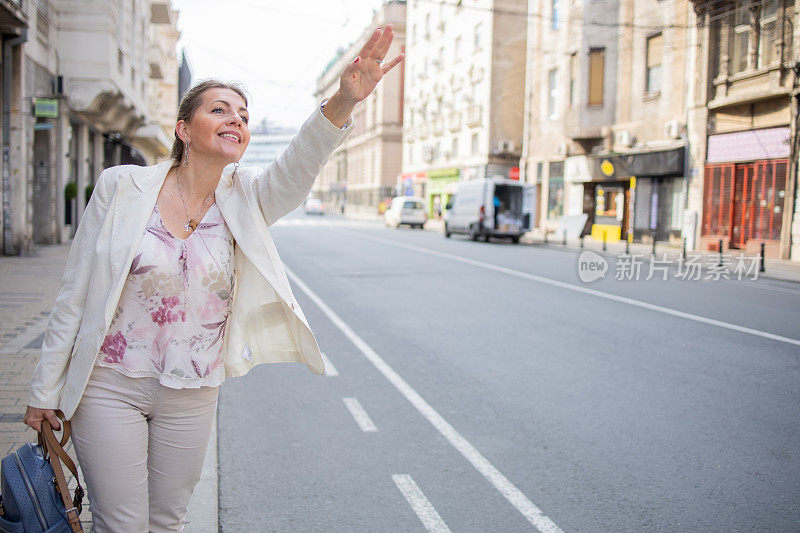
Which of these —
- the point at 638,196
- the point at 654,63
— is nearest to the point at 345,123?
the point at 638,196

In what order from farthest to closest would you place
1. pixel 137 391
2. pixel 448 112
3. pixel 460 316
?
pixel 448 112
pixel 460 316
pixel 137 391

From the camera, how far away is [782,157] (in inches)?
836

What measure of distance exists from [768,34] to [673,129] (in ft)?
15.9

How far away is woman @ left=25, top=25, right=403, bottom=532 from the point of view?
2357 millimetres

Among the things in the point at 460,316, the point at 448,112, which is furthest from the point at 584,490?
the point at 448,112

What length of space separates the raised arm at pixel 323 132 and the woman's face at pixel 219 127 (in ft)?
0.53

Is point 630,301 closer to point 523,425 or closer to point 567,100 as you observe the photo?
point 523,425

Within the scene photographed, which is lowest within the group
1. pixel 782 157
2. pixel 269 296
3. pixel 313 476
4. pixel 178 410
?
pixel 313 476

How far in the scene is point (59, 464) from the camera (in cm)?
229

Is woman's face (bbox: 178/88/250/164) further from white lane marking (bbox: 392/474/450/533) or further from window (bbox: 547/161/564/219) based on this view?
window (bbox: 547/161/564/219)

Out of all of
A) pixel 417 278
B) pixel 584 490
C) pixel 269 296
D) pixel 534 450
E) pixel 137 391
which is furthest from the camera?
pixel 417 278

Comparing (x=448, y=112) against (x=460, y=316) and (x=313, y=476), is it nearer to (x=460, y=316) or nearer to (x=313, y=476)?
(x=460, y=316)

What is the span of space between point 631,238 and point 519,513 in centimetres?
2655

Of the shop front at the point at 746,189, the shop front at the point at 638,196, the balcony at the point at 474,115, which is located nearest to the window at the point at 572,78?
the shop front at the point at 638,196
